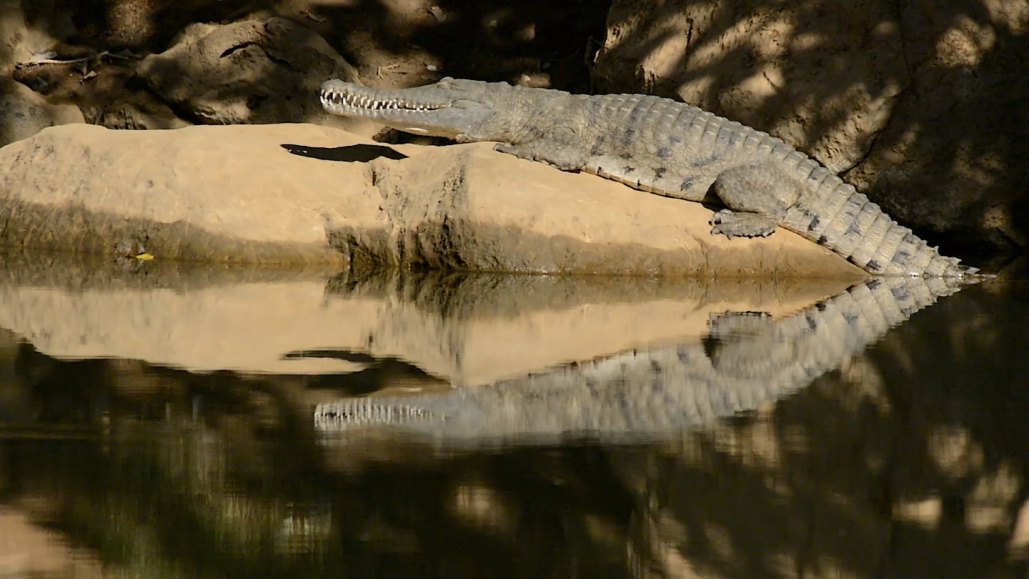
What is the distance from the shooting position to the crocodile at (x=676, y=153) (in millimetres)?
9375

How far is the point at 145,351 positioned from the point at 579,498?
2.68 m

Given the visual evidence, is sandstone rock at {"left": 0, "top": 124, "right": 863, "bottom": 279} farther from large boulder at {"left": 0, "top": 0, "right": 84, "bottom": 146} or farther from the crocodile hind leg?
large boulder at {"left": 0, "top": 0, "right": 84, "bottom": 146}

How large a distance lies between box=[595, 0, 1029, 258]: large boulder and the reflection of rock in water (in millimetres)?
3826

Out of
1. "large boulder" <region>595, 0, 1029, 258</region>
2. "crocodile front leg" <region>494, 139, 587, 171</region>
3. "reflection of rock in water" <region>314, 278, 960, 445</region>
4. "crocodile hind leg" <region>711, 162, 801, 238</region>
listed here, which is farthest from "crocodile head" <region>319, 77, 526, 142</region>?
"reflection of rock in water" <region>314, 278, 960, 445</region>

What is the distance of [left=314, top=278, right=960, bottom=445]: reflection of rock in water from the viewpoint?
409 cm

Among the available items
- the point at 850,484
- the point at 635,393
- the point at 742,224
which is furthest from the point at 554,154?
the point at 850,484

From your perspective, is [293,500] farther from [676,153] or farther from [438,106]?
[438,106]

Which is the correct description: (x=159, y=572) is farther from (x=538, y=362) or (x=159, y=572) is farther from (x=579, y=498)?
(x=538, y=362)

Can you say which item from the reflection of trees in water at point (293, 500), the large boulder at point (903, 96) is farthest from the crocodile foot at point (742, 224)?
the reflection of trees in water at point (293, 500)

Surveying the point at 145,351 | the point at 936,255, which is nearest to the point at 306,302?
the point at 145,351

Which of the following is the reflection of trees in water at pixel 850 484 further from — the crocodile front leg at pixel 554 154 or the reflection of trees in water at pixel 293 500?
the crocodile front leg at pixel 554 154

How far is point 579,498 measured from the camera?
3242 mm

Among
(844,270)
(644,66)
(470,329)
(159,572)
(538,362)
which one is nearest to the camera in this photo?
(159,572)

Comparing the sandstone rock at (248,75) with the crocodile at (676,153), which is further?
the sandstone rock at (248,75)
